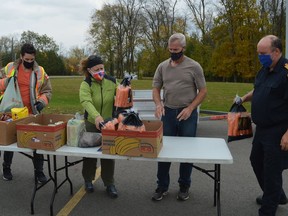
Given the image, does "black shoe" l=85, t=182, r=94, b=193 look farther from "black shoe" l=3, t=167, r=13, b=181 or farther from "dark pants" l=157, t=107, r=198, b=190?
"black shoe" l=3, t=167, r=13, b=181

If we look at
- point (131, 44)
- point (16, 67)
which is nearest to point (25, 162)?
point (16, 67)

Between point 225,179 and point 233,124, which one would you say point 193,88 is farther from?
point 225,179

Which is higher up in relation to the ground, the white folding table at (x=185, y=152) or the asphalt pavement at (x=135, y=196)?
the white folding table at (x=185, y=152)

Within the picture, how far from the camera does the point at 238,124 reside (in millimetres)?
3887

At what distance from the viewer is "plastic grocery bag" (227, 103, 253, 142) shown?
3883mm

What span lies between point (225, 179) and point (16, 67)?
3.39 metres

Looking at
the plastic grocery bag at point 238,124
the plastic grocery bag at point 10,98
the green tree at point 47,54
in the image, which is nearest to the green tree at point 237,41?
the green tree at point 47,54

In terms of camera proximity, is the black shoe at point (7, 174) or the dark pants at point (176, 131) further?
the black shoe at point (7, 174)

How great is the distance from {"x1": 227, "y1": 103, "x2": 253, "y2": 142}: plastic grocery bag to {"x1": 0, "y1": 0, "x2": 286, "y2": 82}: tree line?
3590 cm

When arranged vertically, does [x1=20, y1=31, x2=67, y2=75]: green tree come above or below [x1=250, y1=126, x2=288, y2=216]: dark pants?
above

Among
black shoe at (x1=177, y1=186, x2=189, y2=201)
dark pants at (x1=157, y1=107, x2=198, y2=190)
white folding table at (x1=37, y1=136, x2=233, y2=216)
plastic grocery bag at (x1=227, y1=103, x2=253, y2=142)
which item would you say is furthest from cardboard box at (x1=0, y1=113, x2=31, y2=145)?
plastic grocery bag at (x1=227, y1=103, x2=253, y2=142)

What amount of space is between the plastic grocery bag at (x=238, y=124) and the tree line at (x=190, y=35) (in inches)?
1413

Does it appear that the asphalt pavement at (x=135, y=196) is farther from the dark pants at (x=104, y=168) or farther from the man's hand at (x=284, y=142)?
the man's hand at (x=284, y=142)

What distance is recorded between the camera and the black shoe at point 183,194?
435 centimetres
